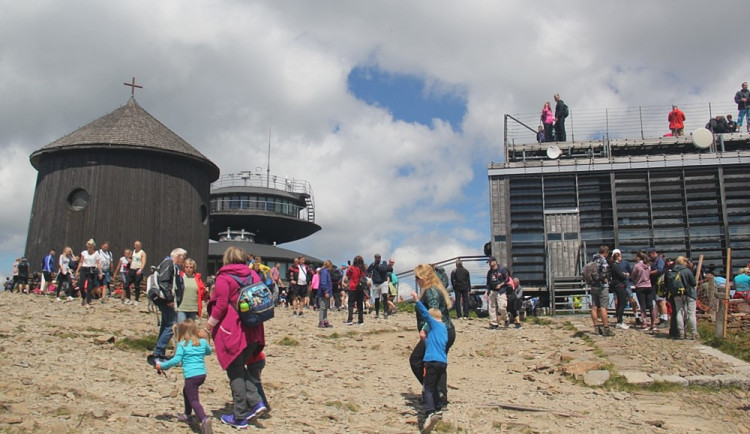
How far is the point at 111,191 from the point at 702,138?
75.0 feet

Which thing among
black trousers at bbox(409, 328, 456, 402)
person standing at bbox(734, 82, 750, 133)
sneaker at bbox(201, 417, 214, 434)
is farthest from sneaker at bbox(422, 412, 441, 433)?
person standing at bbox(734, 82, 750, 133)

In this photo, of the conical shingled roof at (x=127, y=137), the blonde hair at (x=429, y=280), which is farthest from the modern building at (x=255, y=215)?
the blonde hair at (x=429, y=280)

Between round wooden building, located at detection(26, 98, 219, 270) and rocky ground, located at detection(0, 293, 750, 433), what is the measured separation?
418 inches

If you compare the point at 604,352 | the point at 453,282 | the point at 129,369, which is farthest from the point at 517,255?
the point at 129,369

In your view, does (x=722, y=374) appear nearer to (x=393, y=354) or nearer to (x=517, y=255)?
(x=393, y=354)

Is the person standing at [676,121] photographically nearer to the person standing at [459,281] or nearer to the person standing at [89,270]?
the person standing at [459,281]

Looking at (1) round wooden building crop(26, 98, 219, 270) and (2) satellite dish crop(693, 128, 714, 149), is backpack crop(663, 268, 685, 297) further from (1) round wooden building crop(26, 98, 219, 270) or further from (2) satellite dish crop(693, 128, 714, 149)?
(1) round wooden building crop(26, 98, 219, 270)

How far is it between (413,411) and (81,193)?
20257mm

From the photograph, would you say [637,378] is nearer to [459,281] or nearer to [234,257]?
[234,257]

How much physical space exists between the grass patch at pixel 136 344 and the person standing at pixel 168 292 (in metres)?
1.26

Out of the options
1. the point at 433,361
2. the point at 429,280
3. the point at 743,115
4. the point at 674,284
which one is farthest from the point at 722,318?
the point at 743,115

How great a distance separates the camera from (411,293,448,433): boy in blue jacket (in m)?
7.49

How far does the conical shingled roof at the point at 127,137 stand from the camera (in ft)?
Answer: 80.2

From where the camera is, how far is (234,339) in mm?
6707
